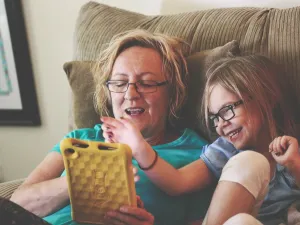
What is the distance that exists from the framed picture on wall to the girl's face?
1218mm

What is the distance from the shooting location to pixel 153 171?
100cm

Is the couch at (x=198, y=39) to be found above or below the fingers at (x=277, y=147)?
above

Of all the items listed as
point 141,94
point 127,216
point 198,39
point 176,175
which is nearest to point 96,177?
point 127,216

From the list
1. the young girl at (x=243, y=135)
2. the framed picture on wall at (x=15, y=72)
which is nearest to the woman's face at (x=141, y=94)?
the young girl at (x=243, y=135)

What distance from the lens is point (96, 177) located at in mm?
866

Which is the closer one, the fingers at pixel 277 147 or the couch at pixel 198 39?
the fingers at pixel 277 147

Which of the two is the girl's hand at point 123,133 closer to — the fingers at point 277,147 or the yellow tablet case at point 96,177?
the yellow tablet case at point 96,177

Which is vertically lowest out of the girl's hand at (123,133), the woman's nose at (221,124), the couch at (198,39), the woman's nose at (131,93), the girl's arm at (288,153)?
the girl's arm at (288,153)

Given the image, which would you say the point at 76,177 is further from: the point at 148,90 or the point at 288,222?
the point at 288,222

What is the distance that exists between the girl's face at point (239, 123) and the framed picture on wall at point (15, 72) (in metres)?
1.22

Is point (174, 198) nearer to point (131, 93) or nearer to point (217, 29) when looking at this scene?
point (131, 93)

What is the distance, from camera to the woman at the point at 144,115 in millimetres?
1073

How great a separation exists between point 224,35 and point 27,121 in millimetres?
1235

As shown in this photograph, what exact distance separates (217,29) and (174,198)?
20.3 inches
